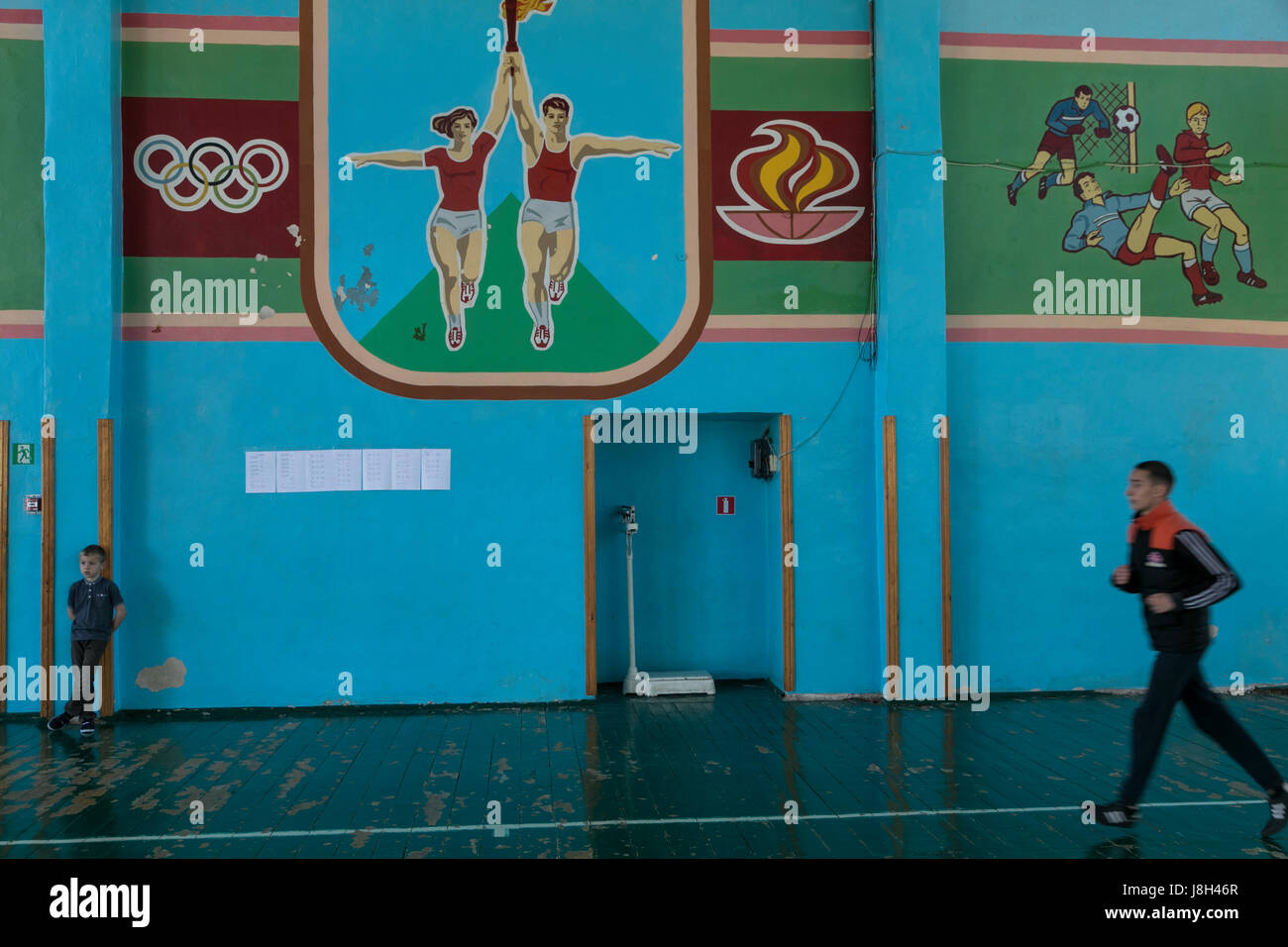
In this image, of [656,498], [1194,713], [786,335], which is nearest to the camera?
[1194,713]

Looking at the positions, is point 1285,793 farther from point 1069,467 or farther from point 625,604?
point 625,604

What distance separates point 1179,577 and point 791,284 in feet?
12.2

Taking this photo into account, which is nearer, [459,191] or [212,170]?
[212,170]

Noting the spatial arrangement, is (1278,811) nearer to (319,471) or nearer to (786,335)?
(786,335)

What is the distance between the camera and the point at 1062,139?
7.02 m

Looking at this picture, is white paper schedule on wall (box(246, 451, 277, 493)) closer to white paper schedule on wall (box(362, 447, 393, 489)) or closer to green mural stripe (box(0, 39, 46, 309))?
white paper schedule on wall (box(362, 447, 393, 489))

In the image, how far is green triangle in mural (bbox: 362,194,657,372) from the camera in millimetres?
6633

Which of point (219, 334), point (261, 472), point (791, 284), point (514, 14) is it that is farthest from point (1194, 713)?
point (219, 334)

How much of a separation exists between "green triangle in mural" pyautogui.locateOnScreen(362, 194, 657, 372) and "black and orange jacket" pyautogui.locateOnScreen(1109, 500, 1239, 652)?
375cm

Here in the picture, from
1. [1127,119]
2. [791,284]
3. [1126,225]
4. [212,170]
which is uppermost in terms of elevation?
[1127,119]

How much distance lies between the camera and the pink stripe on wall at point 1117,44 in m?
7.01

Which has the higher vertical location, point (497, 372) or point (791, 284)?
point (791, 284)

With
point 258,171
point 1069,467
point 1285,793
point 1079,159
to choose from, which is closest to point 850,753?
point 1285,793

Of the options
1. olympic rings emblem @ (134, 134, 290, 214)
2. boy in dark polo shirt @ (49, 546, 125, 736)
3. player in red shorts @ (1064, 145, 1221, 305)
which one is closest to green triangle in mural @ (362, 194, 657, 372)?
olympic rings emblem @ (134, 134, 290, 214)
